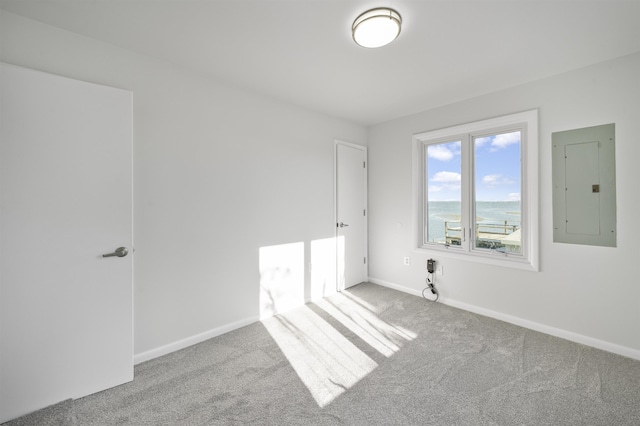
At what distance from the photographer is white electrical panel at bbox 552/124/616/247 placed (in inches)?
92.7

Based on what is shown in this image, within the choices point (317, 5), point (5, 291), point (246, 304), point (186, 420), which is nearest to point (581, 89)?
point (317, 5)

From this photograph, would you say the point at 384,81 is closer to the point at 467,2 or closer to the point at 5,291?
the point at 467,2

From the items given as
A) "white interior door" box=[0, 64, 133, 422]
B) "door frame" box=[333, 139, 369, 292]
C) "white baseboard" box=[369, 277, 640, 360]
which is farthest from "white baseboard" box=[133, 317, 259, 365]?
"white baseboard" box=[369, 277, 640, 360]

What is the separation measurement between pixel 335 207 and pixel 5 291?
3071 mm

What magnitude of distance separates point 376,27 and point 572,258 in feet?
8.93

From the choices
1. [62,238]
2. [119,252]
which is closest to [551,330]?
[119,252]

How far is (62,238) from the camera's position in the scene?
1.76 m

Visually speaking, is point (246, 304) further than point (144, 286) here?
Yes

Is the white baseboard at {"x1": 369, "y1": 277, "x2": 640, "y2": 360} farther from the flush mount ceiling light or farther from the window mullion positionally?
the flush mount ceiling light

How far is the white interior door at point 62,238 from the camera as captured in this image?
161 cm

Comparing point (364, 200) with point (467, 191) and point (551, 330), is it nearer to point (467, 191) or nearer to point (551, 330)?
point (467, 191)

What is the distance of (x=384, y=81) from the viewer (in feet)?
8.95

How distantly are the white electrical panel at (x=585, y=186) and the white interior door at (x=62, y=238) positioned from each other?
378 centimetres

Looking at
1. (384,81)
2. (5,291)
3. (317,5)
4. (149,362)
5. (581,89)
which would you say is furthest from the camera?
(384,81)
